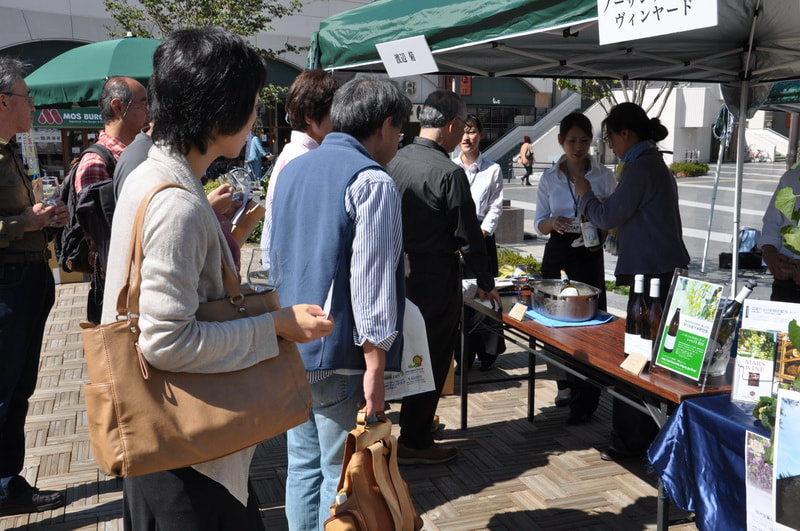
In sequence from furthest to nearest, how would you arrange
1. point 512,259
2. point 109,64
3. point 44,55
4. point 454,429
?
point 44,55
point 512,259
point 109,64
point 454,429

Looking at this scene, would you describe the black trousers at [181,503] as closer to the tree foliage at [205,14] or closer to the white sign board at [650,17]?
the white sign board at [650,17]

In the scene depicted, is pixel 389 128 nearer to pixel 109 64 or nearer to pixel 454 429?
pixel 454 429

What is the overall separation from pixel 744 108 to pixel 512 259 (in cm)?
317

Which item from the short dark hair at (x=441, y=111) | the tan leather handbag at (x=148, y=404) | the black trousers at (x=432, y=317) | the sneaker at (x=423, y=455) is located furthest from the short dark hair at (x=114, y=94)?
the sneaker at (x=423, y=455)

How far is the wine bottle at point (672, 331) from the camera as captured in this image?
2.32m

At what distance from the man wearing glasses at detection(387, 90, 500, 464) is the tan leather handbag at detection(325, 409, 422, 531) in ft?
4.66

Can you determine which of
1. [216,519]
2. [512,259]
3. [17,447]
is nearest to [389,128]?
[216,519]

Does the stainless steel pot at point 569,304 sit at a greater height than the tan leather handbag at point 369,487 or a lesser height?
greater

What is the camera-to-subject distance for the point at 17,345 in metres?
2.97

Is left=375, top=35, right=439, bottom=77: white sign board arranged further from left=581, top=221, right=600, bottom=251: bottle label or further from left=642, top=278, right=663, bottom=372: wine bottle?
left=642, top=278, right=663, bottom=372: wine bottle

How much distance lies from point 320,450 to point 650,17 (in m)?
1.85

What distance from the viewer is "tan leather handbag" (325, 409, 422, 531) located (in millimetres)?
1929

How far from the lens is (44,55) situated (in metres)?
18.3

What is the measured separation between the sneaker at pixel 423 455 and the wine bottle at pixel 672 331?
1571 mm
